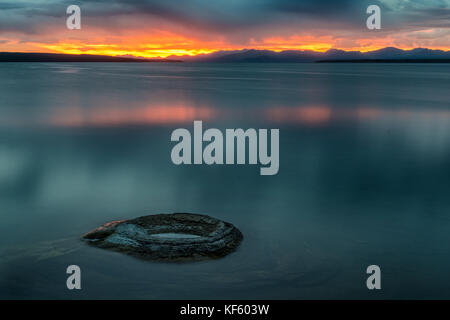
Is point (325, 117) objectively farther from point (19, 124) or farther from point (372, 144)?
point (19, 124)

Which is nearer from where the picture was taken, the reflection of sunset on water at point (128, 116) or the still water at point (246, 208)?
the still water at point (246, 208)

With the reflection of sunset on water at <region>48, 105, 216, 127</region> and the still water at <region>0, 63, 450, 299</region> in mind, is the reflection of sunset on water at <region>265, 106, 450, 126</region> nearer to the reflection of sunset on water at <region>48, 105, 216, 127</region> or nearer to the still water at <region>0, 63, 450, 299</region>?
the still water at <region>0, 63, 450, 299</region>

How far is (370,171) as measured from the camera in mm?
15430

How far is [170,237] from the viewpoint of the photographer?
8.73 metres

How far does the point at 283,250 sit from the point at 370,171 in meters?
7.65

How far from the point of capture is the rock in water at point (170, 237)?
8109mm

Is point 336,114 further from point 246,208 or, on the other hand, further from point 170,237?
A: point 170,237

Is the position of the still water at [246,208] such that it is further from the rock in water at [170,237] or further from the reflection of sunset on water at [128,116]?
the reflection of sunset on water at [128,116]

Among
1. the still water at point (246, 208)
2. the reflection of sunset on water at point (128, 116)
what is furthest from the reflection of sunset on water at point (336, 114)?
the reflection of sunset on water at point (128, 116)

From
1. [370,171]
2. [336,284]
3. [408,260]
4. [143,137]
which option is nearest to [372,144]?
[370,171]

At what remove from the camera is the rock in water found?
8.11 metres

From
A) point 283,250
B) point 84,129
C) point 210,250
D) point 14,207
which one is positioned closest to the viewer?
point 210,250

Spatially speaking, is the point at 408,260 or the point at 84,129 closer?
the point at 408,260

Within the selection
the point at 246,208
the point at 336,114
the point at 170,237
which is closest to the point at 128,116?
the point at 336,114
